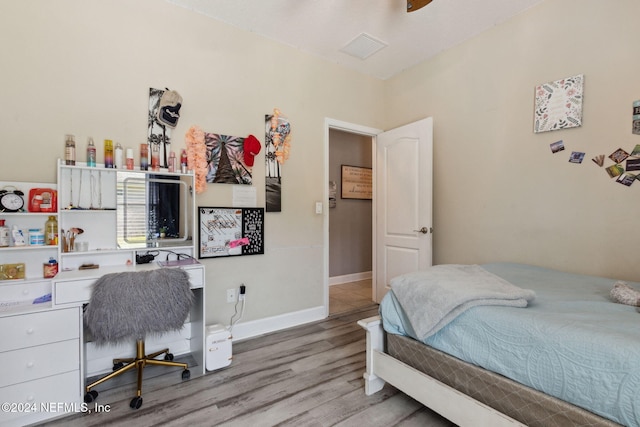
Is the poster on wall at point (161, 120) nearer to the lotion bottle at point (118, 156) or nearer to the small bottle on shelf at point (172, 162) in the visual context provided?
the small bottle on shelf at point (172, 162)

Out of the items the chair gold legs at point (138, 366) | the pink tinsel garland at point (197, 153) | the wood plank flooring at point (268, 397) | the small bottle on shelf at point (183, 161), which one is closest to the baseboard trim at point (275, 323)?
the wood plank flooring at point (268, 397)

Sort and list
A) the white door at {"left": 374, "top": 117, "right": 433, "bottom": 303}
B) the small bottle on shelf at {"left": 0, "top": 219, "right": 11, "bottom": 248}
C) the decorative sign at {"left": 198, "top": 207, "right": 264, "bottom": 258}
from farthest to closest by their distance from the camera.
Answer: the white door at {"left": 374, "top": 117, "right": 433, "bottom": 303}
the decorative sign at {"left": 198, "top": 207, "right": 264, "bottom": 258}
the small bottle on shelf at {"left": 0, "top": 219, "right": 11, "bottom": 248}

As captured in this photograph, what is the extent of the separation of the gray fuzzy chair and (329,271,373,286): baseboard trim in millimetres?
3075

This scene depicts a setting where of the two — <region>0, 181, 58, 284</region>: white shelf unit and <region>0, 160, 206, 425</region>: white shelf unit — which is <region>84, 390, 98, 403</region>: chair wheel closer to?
<region>0, 160, 206, 425</region>: white shelf unit

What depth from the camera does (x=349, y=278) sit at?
495 centimetres

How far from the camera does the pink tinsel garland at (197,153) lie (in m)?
2.45

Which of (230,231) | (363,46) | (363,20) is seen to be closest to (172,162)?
(230,231)

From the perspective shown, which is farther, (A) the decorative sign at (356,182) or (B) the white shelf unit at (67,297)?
(A) the decorative sign at (356,182)

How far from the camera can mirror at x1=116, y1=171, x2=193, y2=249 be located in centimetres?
219

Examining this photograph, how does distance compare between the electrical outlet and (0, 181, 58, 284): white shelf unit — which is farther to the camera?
the electrical outlet

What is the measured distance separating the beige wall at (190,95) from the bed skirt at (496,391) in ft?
5.22

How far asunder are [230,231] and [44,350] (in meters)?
1.39

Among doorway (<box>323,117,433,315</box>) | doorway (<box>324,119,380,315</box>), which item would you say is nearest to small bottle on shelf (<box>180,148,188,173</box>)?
doorway (<box>323,117,433,315</box>)

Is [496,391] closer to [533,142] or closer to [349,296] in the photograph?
[533,142]
